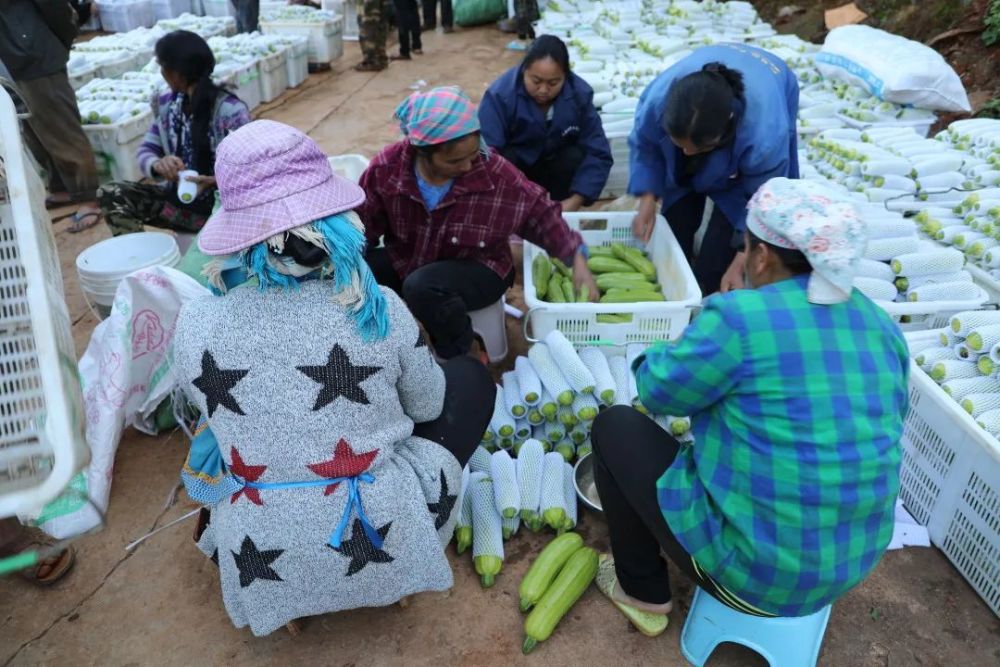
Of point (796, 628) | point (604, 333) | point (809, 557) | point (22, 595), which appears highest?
point (809, 557)

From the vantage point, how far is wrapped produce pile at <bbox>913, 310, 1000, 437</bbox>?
2402 millimetres

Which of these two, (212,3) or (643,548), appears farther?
(212,3)

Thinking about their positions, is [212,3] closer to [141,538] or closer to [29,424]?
[141,538]

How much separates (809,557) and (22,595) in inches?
106

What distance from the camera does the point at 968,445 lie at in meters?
2.35

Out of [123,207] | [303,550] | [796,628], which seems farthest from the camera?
[123,207]

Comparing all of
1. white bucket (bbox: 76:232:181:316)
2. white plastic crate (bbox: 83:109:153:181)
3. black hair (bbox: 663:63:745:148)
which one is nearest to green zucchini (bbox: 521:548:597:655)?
black hair (bbox: 663:63:745:148)

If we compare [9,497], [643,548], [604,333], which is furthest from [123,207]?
[643,548]

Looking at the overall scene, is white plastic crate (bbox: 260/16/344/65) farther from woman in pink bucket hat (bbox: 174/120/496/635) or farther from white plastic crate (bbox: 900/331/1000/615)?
white plastic crate (bbox: 900/331/1000/615)

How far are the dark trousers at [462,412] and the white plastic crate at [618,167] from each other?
9.96 feet

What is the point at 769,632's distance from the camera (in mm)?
2041

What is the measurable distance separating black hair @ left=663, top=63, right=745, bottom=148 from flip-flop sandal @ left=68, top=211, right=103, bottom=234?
448 cm

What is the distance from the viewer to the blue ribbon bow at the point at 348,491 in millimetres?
1864

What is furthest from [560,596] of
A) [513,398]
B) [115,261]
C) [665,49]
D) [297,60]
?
[297,60]
